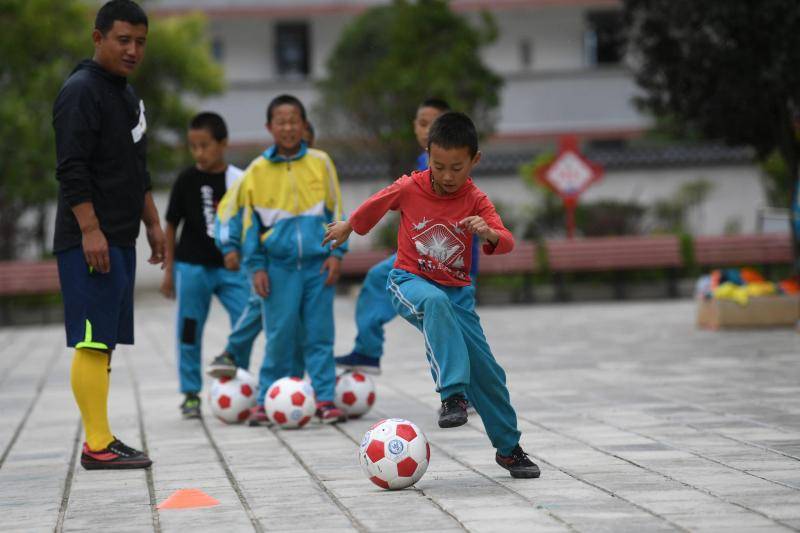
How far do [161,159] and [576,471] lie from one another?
20.7 m

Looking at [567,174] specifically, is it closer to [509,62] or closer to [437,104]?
[509,62]

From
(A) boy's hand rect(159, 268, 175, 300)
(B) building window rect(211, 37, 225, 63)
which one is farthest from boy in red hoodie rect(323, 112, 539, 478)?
(B) building window rect(211, 37, 225, 63)

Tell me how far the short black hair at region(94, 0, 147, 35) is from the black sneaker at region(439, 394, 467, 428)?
2.62 metres

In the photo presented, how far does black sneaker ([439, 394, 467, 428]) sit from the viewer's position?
5.54 meters

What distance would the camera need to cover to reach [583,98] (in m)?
34.3

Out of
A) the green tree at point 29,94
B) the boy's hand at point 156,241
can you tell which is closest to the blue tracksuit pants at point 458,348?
the boy's hand at point 156,241

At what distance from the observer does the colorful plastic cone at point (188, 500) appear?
217 inches

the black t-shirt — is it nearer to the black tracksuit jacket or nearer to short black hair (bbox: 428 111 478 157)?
the black tracksuit jacket

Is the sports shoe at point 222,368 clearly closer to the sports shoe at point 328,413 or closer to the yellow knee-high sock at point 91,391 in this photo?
the sports shoe at point 328,413

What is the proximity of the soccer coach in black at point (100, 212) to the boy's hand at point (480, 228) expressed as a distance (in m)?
1.97

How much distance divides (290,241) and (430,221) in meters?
2.20

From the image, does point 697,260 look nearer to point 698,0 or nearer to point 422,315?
point 698,0

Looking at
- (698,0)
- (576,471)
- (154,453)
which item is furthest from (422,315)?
(698,0)

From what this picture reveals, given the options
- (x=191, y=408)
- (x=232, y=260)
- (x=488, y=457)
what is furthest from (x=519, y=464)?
(x=191, y=408)
